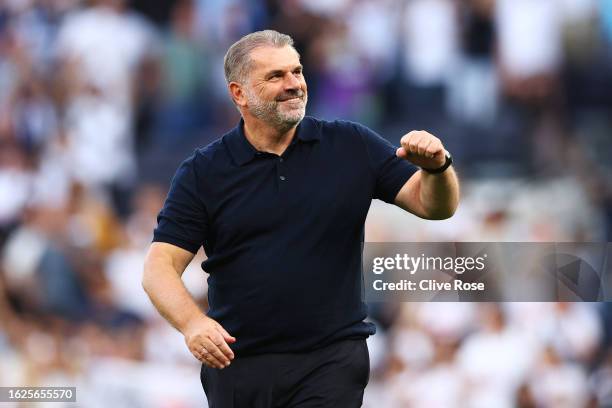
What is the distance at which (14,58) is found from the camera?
35.3ft

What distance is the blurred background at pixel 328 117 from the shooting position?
805 cm

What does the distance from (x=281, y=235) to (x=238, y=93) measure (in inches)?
22.1

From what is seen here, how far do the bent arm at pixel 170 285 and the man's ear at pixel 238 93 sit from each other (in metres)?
0.57

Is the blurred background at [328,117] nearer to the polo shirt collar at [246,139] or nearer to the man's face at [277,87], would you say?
the polo shirt collar at [246,139]

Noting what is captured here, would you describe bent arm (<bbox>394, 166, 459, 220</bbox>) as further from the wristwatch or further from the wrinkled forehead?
the wrinkled forehead

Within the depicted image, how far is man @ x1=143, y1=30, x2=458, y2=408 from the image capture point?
4.23 metres

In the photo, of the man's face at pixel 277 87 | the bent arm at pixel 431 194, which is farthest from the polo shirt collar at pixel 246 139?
the bent arm at pixel 431 194

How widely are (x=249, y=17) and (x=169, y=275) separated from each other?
575 centimetres

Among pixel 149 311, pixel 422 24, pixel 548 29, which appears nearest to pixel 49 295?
pixel 149 311

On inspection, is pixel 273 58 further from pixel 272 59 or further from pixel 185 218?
pixel 185 218

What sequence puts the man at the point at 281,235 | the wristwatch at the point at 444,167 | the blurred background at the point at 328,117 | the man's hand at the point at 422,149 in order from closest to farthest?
the man's hand at the point at 422,149
the wristwatch at the point at 444,167
the man at the point at 281,235
the blurred background at the point at 328,117

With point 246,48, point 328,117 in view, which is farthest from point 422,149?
point 328,117

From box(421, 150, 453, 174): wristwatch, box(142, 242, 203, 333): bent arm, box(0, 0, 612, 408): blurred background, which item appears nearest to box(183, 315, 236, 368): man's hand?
box(142, 242, 203, 333): bent arm

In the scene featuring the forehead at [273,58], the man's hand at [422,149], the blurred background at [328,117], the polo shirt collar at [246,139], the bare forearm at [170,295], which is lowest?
the bare forearm at [170,295]
